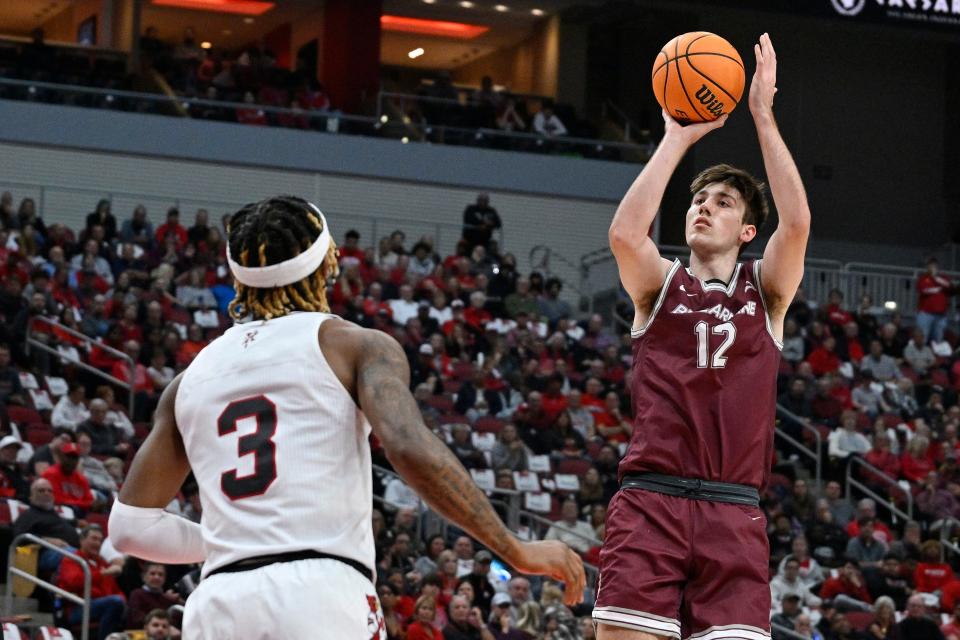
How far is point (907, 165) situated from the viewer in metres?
33.2

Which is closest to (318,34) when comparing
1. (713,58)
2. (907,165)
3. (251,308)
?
(907,165)

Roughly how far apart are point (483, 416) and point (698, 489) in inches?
537

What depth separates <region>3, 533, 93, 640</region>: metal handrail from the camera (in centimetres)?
1223

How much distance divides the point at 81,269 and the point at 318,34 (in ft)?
43.1

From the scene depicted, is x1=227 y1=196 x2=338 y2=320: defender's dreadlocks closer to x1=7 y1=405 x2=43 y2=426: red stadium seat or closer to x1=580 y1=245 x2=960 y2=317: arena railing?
x1=7 y1=405 x2=43 y2=426: red stadium seat

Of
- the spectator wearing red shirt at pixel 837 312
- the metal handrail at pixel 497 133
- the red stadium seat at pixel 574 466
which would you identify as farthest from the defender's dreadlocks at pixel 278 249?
the metal handrail at pixel 497 133

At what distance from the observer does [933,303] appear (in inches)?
1017

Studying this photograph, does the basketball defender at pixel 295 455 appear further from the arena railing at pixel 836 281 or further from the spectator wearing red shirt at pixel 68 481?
the arena railing at pixel 836 281

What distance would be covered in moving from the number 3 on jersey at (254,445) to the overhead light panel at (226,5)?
29.8 m

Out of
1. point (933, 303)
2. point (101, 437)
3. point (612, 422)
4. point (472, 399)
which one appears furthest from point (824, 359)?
point (101, 437)

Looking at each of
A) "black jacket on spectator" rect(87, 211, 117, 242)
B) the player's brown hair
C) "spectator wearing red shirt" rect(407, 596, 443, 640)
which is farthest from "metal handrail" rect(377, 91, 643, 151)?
the player's brown hair

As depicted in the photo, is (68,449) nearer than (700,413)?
No

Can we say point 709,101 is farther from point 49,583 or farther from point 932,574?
point 932,574

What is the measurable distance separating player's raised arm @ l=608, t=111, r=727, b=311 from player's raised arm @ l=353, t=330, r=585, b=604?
1.93 m
